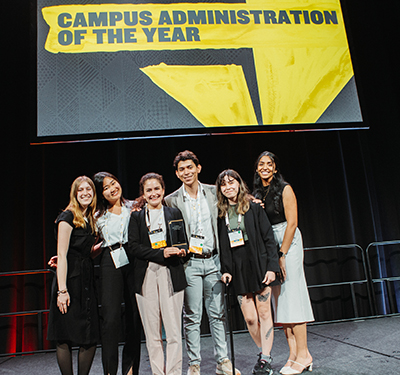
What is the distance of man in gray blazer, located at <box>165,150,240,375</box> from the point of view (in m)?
2.25

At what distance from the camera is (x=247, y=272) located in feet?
7.36

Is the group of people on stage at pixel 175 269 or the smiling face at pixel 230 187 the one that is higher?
the smiling face at pixel 230 187

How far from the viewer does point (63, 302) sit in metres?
2.00

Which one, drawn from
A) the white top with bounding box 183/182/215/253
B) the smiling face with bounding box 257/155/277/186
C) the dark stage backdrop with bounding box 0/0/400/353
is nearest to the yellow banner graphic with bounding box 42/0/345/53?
the dark stage backdrop with bounding box 0/0/400/353

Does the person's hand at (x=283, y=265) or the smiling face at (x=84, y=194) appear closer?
the smiling face at (x=84, y=194)

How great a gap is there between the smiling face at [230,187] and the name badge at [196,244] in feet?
1.15

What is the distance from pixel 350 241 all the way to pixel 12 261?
399 centimetres

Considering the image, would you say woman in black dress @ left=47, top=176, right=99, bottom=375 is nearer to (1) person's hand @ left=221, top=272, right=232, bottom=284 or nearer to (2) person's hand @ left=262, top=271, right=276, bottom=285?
(1) person's hand @ left=221, top=272, right=232, bottom=284

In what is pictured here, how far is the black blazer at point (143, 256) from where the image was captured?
212 centimetres

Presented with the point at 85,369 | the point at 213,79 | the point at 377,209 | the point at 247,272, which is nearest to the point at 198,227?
the point at 247,272

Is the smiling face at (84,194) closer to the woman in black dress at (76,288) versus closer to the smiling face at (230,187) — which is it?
the woman in black dress at (76,288)

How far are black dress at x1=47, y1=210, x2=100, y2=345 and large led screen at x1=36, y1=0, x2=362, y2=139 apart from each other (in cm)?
122

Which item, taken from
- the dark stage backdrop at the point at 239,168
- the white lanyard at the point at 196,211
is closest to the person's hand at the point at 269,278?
the white lanyard at the point at 196,211

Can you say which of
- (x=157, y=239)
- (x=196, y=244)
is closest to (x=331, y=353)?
(x=196, y=244)
